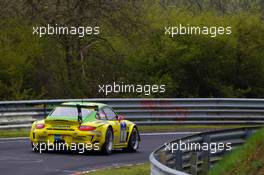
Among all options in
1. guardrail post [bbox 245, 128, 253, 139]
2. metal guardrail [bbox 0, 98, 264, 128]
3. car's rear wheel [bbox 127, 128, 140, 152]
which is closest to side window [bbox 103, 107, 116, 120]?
car's rear wheel [bbox 127, 128, 140, 152]

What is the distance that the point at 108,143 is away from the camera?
61.5 feet

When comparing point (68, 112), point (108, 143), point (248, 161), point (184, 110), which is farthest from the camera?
point (184, 110)

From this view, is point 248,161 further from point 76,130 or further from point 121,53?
point 121,53

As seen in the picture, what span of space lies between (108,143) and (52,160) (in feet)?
6.73

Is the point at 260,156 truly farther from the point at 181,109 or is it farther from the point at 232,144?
the point at 181,109

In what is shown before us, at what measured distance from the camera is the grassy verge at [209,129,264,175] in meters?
10.9

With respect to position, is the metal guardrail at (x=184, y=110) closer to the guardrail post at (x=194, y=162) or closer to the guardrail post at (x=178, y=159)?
the guardrail post at (x=194, y=162)

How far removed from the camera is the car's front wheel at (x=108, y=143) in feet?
60.8

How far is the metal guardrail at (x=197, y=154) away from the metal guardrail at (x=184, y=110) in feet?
36.2

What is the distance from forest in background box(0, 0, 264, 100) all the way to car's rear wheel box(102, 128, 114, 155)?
42.0 feet

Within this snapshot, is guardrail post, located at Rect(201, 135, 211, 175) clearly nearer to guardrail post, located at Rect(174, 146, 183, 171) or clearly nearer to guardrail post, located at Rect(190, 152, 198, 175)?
guardrail post, located at Rect(190, 152, 198, 175)

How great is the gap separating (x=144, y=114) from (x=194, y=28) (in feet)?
24.8

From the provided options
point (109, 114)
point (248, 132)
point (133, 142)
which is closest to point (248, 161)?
point (248, 132)

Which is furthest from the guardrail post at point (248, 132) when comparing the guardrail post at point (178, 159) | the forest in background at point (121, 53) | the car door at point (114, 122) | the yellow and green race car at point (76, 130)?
the forest in background at point (121, 53)
